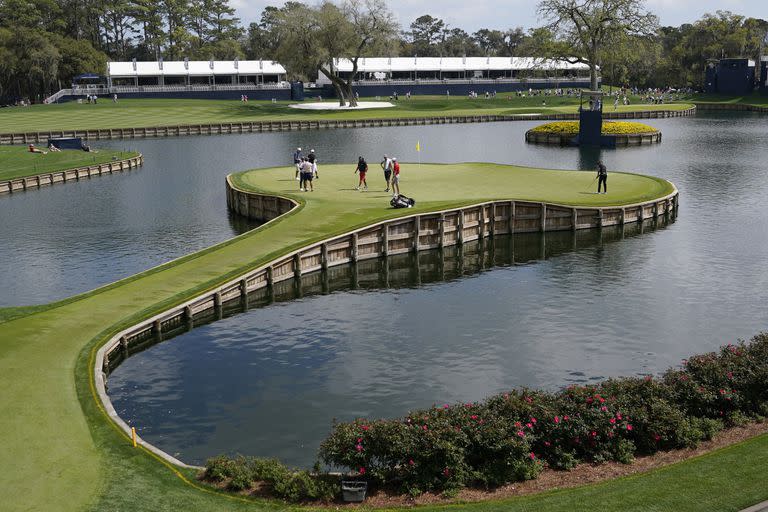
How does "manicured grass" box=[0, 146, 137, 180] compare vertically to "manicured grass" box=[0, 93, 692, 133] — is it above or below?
below

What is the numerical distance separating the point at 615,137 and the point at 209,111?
77870 millimetres

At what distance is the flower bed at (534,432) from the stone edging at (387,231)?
14964 millimetres

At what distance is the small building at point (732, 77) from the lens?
171250 mm

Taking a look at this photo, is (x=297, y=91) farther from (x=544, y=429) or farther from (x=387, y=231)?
(x=544, y=429)

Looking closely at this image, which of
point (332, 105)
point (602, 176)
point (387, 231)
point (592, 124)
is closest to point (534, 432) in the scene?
point (387, 231)

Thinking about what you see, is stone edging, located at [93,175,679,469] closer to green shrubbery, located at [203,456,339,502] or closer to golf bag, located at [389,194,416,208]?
golf bag, located at [389,194,416,208]

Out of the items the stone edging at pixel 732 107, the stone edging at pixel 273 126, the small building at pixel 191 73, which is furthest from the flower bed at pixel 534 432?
the small building at pixel 191 73

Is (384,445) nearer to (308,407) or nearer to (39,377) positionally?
(308,407)

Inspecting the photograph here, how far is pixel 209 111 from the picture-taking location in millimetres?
146625

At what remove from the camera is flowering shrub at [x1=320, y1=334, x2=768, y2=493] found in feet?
64.8

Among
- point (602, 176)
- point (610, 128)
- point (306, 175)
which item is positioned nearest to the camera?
point (306, 175)

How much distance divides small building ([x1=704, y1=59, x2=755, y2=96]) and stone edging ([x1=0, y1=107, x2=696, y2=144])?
30909 mm

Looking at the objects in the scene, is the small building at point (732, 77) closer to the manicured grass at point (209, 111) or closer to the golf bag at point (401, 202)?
the manicured grass at point (209, 111)

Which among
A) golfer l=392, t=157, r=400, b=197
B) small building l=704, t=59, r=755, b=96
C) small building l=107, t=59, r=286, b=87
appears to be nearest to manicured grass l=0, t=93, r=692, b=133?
small building l=107, t=59, r=286, b=87
